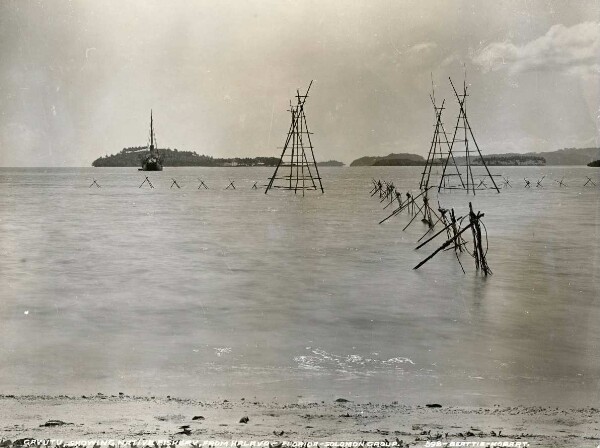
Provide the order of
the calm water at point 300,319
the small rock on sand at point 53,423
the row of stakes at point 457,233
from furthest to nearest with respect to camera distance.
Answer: the row of stakes at point 457,233
the calm water at point 300,319
the small rock on sand at point 53,423

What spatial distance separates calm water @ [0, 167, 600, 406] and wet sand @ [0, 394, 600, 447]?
29cm

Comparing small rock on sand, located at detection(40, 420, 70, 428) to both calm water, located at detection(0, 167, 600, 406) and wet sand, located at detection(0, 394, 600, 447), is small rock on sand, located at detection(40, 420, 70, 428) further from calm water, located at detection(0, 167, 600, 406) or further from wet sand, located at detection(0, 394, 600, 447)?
calm water, located at detection(0, 167, 600, 406)

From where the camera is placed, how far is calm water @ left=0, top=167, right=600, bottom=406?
5.07 m

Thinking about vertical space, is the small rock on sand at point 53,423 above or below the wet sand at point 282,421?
above

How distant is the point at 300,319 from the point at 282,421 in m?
3.04

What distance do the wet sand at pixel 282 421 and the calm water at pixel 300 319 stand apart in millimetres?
293

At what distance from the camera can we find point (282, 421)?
4.07m

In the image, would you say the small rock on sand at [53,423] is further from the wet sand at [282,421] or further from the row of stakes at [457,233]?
the row of stakes at [457,233]

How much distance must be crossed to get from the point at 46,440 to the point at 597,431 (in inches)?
115

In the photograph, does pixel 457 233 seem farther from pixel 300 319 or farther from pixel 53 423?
pixel 53 423

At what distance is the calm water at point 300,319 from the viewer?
507 cm

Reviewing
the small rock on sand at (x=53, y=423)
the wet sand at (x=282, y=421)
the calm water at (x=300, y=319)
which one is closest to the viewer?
the wet sand at (x=282, y=421)

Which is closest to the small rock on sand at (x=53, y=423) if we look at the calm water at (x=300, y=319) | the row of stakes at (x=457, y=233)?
the calm water at (x=300, y=319)

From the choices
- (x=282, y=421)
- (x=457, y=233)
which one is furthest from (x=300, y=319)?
(x=457, y=233)
